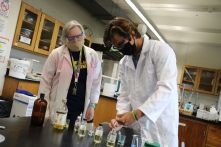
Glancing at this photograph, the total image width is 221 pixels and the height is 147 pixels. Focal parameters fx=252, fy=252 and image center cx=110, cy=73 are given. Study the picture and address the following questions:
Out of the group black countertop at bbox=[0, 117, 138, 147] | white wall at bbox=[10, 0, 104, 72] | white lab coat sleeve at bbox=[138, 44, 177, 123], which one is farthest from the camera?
white wall at bbox=[10, 0, 104, 72]

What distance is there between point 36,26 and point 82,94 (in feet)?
7.69

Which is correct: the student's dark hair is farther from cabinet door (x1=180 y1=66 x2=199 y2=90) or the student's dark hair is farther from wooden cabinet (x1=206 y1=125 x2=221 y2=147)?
cabinet door (x1=180 y1=66 x2=199 y2=90)

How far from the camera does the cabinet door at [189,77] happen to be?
265 inches

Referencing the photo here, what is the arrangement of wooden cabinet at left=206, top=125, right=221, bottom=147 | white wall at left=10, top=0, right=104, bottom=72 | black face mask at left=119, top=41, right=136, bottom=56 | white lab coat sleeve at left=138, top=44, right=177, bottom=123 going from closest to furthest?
1. white lab coat sleeve at left=138, top=44, right=177, bottom=123
2. black face mask at left=119, top=41, right=136, bottom=56
3. wooden cabinet at left=206, top=125, right=221, bottom=147
4. white wall at left=10, top=0, right=104, bottom=72

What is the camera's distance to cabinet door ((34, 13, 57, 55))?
4.00 m

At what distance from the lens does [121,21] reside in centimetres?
138

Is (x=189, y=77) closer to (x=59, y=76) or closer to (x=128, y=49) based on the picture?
(x=59, y=76)

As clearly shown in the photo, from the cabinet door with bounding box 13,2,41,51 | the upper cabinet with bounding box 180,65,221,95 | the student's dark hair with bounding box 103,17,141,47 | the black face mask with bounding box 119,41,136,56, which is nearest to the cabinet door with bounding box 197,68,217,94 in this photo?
the upper cabinet with bounding box 180,65,221,95

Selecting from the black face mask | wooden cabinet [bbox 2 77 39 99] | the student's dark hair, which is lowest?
wooden cabinet [bbox 2 77 39 99]

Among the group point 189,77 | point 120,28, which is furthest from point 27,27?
point 189,77

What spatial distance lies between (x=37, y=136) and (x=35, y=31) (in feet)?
10.2

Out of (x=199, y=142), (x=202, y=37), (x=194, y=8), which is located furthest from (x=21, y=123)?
(x=202, y=37)

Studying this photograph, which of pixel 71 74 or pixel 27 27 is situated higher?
pixel 27 27

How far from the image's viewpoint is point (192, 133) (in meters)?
3.47
